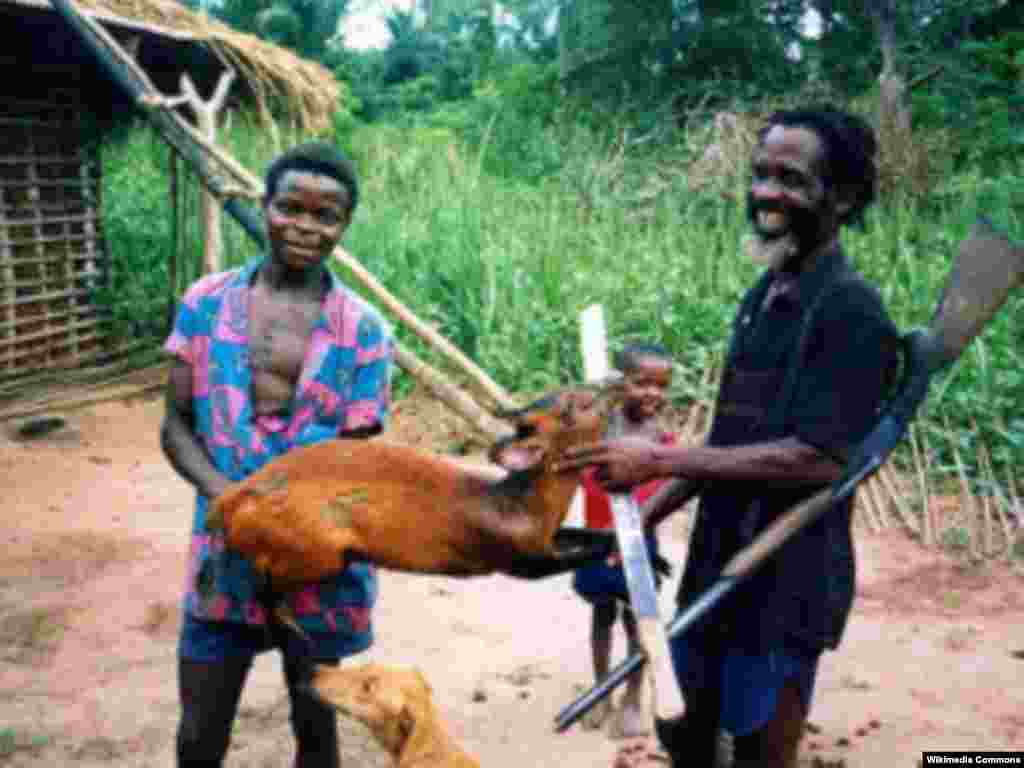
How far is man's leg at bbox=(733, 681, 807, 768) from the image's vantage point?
6.74 ft

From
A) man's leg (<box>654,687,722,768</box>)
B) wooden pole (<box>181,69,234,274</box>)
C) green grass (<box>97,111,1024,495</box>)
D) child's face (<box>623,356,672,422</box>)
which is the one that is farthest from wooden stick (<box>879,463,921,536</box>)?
wooden pole (<box>181,69,234,274</box>)

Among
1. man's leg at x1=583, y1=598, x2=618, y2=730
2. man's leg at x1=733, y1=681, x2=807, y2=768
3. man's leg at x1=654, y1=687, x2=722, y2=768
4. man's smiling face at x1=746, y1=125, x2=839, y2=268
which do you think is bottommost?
man's leg at x1=583, y1=598, x2=618, y2=730

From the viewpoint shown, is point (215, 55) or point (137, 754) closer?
point (137, 754)

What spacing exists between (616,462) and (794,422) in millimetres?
369

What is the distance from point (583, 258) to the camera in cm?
841

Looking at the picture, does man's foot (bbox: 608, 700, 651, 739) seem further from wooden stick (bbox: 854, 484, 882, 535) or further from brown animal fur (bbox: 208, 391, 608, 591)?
wooden stick (bbox: 854, 484, 882, 535)

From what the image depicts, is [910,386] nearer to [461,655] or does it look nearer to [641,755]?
[641,755]

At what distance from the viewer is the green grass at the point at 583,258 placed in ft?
22.0

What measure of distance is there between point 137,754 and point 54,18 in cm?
617

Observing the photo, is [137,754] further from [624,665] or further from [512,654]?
[624,665]

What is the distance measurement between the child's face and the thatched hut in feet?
19.6

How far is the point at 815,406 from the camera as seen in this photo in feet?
6.30

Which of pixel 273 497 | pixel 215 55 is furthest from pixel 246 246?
pixel 273 497

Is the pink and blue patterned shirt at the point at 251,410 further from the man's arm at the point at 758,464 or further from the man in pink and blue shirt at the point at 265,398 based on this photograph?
the man's arm at the point at 758,464
